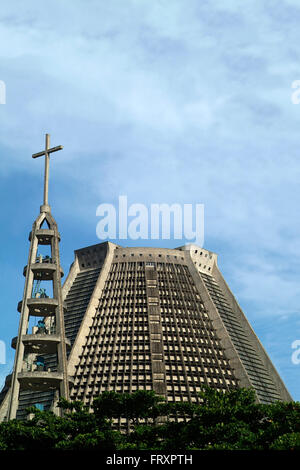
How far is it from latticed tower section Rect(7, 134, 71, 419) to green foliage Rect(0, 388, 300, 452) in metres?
10.5

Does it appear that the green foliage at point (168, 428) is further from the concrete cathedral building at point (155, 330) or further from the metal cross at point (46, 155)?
the concrete cathedral building at point (155, 330)

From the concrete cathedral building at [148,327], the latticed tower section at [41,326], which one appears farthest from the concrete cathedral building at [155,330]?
the latticed tower section at [41,326]

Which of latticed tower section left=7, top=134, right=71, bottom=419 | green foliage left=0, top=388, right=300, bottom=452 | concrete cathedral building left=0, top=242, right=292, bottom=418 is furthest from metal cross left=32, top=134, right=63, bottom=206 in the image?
green foliage left=0, top=388, right=300, bottom=452

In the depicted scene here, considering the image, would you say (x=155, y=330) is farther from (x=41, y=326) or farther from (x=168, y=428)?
(x=168, y=428)

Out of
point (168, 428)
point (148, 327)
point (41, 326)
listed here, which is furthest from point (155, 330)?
point (168, 428)

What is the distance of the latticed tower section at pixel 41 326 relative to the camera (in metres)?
77.6

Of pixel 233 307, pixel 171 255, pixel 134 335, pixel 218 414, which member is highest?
pixel 171 255

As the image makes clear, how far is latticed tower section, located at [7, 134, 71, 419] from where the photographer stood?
3054 inches
